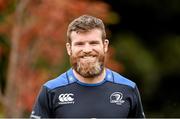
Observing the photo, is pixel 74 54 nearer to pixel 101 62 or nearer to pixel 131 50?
pixel 101 62

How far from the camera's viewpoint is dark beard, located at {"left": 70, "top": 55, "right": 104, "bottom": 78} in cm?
490

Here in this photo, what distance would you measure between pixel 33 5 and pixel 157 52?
5813 millimetres

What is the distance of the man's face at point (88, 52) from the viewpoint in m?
4.88

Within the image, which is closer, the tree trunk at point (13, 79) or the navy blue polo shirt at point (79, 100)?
the navy blue polo shirt at point (79, 100)

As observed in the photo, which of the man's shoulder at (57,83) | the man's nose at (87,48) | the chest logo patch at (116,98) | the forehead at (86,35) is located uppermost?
the forehead at (86,35)

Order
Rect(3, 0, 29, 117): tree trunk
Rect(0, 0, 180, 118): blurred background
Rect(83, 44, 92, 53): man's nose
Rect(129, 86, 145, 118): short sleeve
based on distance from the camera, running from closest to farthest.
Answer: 1. Rect(83, 44, 92, 53): man's nose
2. Rect(129, 86, 145, 118): short sleeve
3. Rect(0, 0, 180, 118): blurred background
4. Rect(3, 0, 29, 117): tree trunk

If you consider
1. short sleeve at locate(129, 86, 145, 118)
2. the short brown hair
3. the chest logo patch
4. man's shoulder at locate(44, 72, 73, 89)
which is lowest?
short sleeve at locate(129, 86, 145, 118)

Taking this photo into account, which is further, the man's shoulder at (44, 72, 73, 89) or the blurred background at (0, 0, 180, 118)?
the blurred background at (0, 0, 180, 118)

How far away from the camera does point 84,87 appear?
4957 mm

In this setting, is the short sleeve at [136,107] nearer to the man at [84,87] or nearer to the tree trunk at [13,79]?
the man at [84,87]

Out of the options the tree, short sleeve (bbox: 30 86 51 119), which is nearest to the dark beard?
short sleeve (bbox: 30 86 51 119)

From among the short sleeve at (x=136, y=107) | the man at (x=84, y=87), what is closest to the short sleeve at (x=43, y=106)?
the man at (x=84, y=87)

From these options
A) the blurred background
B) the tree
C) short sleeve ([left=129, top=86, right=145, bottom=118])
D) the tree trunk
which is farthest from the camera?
the tree trunk

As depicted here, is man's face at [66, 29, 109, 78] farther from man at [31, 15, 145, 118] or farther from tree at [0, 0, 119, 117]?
tree at [0, 0, 119, 117]
